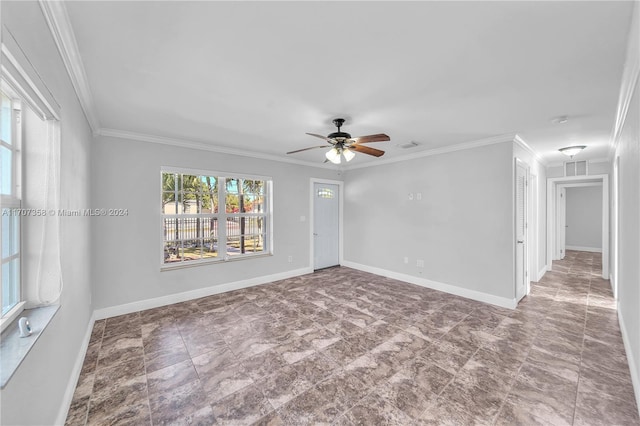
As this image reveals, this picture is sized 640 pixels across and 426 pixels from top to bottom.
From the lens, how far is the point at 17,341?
3.96ft

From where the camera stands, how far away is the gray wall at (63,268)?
3.70 feet

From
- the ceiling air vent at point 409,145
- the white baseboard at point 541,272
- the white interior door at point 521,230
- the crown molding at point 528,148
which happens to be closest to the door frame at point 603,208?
the white baseboard at point 541,272

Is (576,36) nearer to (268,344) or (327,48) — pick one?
(327,48)

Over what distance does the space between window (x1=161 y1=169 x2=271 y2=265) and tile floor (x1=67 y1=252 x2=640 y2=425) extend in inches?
34.7

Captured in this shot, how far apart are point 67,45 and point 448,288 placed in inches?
207

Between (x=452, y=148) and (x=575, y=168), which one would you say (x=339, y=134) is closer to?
(x=452, y=148)

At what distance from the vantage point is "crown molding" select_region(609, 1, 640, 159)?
4.85 ft

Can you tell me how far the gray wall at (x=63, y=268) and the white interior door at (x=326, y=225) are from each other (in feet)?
13.0

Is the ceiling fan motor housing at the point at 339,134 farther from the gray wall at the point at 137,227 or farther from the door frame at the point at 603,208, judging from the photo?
the door frame at the point at 603,208

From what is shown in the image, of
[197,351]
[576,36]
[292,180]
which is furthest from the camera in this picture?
[292,180]

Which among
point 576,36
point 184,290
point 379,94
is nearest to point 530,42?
point 576,36

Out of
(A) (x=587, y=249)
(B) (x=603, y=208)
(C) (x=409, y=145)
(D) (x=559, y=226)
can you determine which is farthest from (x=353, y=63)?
(A) (x=587, y=249)

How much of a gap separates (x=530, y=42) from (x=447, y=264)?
350 cm

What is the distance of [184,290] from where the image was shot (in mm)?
4043
